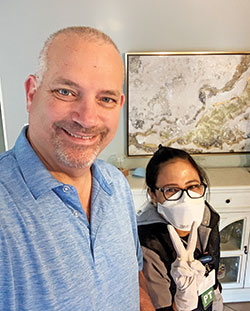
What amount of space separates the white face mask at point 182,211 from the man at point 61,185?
415 mm

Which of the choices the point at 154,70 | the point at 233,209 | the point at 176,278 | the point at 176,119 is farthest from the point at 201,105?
the point at 176,278

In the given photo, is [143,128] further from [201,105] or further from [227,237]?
[227,237]

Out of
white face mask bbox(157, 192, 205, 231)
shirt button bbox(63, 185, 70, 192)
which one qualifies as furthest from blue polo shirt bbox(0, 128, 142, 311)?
white face mask bbox(157, 192, 205, 231)

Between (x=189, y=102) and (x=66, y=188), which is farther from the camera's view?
(x=189, y=102)

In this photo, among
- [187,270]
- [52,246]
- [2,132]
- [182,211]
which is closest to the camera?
[52,246]

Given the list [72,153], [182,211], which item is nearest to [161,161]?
[182,211]

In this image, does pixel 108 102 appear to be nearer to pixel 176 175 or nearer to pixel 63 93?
pixel 63 93

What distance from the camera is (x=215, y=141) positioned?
93.1 inches

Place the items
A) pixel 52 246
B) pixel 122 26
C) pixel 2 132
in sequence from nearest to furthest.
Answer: pixel 52 246 → pixel 122 26 → pixel 2 132

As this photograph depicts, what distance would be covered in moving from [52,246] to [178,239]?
0.53 m

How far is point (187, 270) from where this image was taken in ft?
3.38

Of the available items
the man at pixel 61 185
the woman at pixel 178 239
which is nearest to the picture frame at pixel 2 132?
the woman at pixel 178 239

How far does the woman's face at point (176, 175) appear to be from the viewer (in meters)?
1.18

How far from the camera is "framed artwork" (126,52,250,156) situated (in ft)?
7.09
